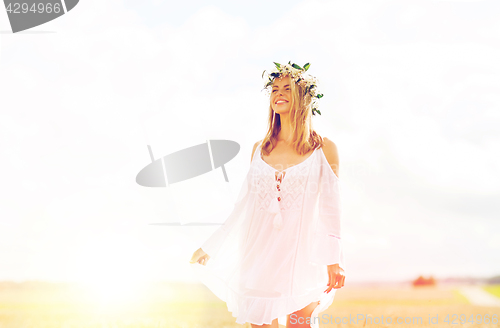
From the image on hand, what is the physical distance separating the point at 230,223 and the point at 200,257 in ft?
0.98

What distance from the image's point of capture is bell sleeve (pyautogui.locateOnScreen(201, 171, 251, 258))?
9.30 ft

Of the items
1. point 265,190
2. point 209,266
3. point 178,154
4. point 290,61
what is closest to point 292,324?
point 209,266

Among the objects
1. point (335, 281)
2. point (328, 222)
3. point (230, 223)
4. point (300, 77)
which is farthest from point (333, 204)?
point (300, 77)

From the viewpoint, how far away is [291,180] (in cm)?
267

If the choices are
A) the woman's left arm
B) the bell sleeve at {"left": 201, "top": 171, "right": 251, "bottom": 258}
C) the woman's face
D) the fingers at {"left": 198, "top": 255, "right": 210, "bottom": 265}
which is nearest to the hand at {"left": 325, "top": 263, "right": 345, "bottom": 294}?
the woman's left arm

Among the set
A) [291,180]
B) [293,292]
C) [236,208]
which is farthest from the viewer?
[236,208]

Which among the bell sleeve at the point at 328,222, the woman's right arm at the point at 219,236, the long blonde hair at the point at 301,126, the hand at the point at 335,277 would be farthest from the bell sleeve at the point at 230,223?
the hand at the point at 335,277

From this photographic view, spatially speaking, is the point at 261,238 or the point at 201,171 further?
the point at 201,171

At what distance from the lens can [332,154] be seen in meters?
2.72

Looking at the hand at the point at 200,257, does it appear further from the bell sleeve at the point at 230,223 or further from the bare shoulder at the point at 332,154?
the bare shoulder at the point at 332,154

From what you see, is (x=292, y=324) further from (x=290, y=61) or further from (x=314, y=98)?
(x=290, y=61)

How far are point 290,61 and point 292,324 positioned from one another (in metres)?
1.72

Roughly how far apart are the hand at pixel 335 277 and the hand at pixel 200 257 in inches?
33.3

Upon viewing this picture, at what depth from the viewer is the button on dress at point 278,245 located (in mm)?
2506
